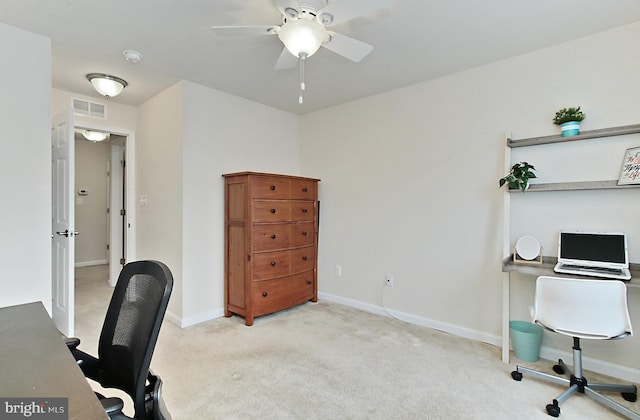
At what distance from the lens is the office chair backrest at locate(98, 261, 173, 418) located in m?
0.98

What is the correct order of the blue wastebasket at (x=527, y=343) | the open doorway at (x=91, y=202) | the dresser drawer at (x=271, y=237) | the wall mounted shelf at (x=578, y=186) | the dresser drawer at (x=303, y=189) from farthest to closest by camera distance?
the open doorway at (x=91, y=202) < the dresser drawer at (x=303, y=189) < the dresser drawer at (x=271, y=237) < the blue wastebasket at (x=527, y=343) < the wall mounted shelf at (x=578, y=186)

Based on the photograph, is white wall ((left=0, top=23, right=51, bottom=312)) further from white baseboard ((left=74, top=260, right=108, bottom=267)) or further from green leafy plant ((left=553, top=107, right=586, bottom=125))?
white baseboard ((left=74, top=260, right=108, bottom=267))

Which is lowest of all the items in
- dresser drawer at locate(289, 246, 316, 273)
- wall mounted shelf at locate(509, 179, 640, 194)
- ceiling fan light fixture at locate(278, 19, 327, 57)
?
dresser drawer at locate(289, 246, 316, 273)

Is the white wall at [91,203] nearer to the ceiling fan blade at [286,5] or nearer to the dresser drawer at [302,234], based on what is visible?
the dresser drawer at [302,234]

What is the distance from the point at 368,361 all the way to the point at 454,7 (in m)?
2.52

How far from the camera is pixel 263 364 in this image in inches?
94.6

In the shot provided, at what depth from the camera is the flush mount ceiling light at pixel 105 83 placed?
9.81ft

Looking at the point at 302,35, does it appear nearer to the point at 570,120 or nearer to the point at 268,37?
the point at 268,37

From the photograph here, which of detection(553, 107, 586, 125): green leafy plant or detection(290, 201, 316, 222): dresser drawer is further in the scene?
detection(290, 201, 316, 222): dresser drawer

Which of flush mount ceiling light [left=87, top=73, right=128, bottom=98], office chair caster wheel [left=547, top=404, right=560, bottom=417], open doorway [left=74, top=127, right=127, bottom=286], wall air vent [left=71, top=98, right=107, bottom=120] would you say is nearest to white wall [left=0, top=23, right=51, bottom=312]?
flush mount ceiling light [left=87, top=73, right=128, bottom=98]

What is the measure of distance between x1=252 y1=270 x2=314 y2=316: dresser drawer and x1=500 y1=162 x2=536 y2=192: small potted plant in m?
2.31

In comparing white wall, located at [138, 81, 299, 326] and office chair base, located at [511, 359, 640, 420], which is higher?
white wall, located at [138, 81, 299, 326]

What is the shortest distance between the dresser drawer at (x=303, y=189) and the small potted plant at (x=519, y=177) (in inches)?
81.2

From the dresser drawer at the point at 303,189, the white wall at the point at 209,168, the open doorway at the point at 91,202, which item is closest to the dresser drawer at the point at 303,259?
the dresser drawer at the point at 303,189
